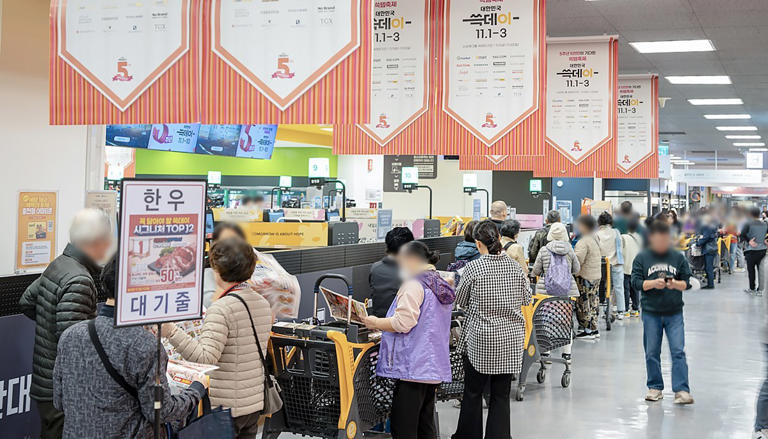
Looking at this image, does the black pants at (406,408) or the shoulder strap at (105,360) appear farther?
the black pants at (406,408)

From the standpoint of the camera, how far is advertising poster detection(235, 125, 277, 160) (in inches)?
480

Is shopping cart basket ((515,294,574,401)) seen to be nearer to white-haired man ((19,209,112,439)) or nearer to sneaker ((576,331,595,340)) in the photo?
sneaker ((576,331,595,340))

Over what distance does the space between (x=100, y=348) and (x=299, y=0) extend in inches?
92.8

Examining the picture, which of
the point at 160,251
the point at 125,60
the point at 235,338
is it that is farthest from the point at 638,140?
the point at 160,251

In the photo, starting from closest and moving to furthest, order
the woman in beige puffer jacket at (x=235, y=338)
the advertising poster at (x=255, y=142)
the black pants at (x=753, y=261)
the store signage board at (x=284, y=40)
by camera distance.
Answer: the woman in beige puffer jacket at (x=235, y=338)
the store signage board at (x=284, y=40)
the advertising poster at (x=255, y=142)
the black pants at (x=753, y=261)

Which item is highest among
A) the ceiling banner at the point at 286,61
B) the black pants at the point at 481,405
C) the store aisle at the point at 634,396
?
the ceiling banner at the point at 286,61

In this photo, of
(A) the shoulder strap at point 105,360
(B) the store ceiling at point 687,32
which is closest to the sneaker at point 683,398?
(B) the store ceiling at point 687,32

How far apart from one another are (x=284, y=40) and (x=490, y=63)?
218cm

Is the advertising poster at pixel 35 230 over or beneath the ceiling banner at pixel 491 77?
beneath

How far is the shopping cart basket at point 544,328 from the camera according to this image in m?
6.40

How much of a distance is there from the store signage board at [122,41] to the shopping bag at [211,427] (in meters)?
2.18

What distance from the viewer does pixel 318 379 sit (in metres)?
4.09

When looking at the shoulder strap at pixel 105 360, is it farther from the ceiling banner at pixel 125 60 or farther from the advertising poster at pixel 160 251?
the ceiling banner at pixel 125 60

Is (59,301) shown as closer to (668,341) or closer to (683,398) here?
(668,341)
